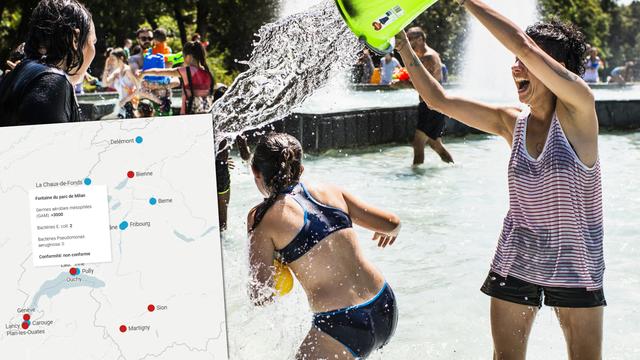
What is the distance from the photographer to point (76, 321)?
235cm

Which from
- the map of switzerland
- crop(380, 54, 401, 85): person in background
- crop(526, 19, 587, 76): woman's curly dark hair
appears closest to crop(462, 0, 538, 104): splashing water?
crop(380, 54, 401, 85): person in background

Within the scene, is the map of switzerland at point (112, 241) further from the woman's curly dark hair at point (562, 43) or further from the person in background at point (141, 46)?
the person in background at point (141, 46)

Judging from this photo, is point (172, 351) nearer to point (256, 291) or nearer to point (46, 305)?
point (46, 305)

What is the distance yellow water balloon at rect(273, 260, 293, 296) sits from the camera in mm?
2906

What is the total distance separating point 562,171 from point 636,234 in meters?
4.35

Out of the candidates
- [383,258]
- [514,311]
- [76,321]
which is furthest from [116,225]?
[383,258]

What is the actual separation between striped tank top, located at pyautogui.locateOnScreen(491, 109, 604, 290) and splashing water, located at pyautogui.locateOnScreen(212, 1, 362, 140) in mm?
1564

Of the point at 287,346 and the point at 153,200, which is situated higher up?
the point at 153,200

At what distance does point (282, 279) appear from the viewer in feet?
9.60

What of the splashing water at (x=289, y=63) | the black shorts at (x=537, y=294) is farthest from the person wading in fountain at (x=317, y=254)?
the splashing water at (x=289, y=63)

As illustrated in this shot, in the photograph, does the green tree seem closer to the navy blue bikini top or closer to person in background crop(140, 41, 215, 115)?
person in background crop(140, 41, 215, 115)

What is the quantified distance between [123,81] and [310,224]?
32.8 feet

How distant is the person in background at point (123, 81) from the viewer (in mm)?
11625

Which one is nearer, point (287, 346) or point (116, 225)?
point (116, 225)
